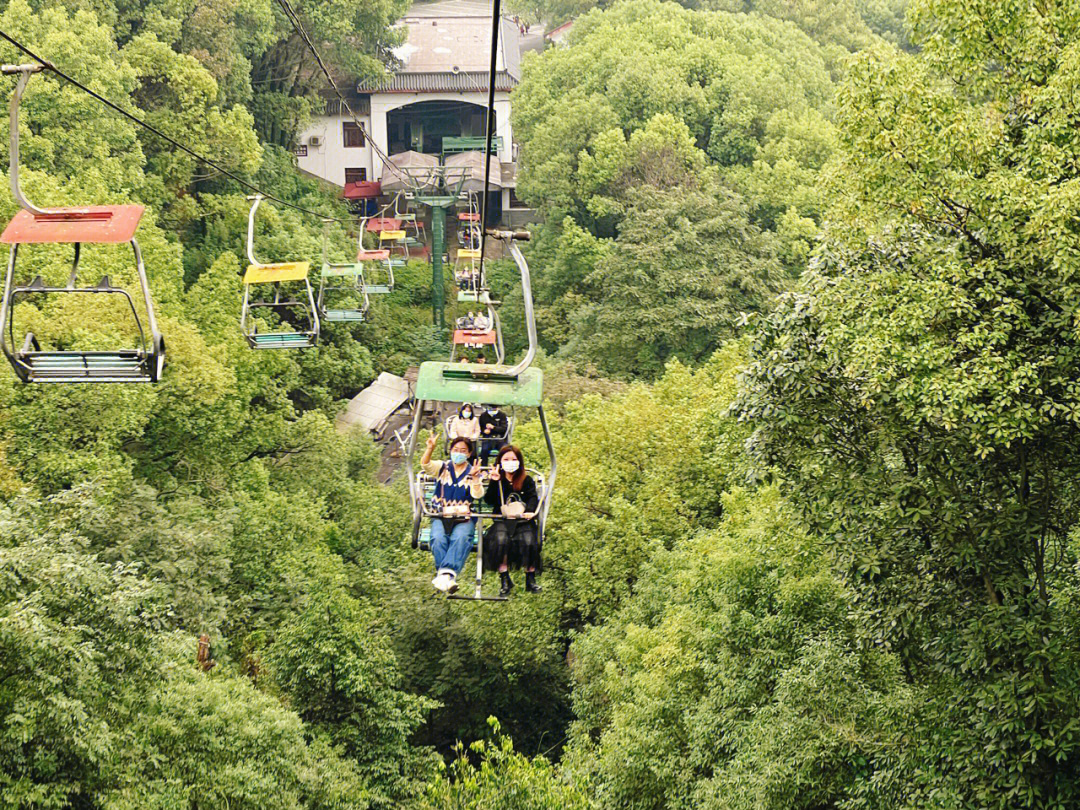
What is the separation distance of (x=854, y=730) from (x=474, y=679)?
1108 centimetres

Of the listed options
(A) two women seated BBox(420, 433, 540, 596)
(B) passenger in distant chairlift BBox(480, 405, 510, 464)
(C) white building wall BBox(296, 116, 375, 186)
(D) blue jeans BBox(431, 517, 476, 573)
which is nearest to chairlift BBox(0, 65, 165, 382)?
(A) two women seated BBox(420, 433, 540, 596)

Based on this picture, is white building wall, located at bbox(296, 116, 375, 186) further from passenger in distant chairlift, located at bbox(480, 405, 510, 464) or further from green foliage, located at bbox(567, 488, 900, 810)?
passenger in distant chairlift, located at bbox(480, 405, 510, 464)

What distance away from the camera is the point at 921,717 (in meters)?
14.0

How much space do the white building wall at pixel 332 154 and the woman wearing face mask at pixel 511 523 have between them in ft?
151

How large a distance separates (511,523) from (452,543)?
726 millimetres

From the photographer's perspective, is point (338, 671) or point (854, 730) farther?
point (338, 671)

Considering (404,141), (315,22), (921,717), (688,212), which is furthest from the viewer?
(404,141)

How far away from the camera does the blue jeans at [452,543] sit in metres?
12.8

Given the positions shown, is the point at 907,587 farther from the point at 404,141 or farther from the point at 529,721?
the point at 404,141

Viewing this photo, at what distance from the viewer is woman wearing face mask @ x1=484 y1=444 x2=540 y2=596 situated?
13141mm

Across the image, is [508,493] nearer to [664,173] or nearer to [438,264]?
[438,264]

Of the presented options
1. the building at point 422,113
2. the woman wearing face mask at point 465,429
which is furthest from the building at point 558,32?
the woman wearing face mask at point 465,429

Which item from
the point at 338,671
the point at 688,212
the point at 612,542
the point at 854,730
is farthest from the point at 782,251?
the point at 854,730

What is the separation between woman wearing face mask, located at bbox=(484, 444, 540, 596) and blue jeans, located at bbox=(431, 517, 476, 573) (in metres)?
0.30
